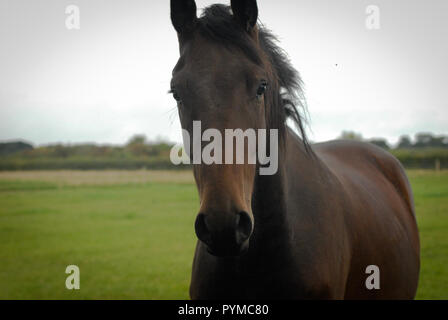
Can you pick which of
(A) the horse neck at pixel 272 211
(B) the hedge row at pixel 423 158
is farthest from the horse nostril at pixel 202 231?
(B) the hedge row at pixel 423 158

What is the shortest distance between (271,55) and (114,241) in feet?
28.9

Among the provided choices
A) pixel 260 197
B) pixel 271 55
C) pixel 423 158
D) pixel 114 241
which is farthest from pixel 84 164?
pixel 260 197

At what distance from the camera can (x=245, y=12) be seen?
1881 millimetres

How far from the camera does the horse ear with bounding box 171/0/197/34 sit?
1.92 metres

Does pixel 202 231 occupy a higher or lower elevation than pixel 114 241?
higher

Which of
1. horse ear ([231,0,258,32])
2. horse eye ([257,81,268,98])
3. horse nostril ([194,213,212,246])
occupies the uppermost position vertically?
horse ear ([231,0,258,32])

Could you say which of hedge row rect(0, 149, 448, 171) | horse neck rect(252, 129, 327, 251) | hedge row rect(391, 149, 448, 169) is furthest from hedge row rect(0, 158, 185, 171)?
horse neck rect(252, 129, 327, 251)

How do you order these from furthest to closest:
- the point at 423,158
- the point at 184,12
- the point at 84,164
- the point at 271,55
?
1. the point at 84,164
2. the point at 423,158
3. the point at 271,55
4. the point at 184,12

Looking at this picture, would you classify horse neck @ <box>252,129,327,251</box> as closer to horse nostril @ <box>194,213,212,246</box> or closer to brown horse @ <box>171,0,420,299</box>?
brown horse @ <box>171,0,420,299</box>

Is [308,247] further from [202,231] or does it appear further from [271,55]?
[271,55]

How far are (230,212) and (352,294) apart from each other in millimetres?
1537

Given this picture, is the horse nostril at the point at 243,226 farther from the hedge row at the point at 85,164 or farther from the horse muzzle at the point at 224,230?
the hedge row at the point at 85,164

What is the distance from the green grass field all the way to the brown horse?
3738mm
